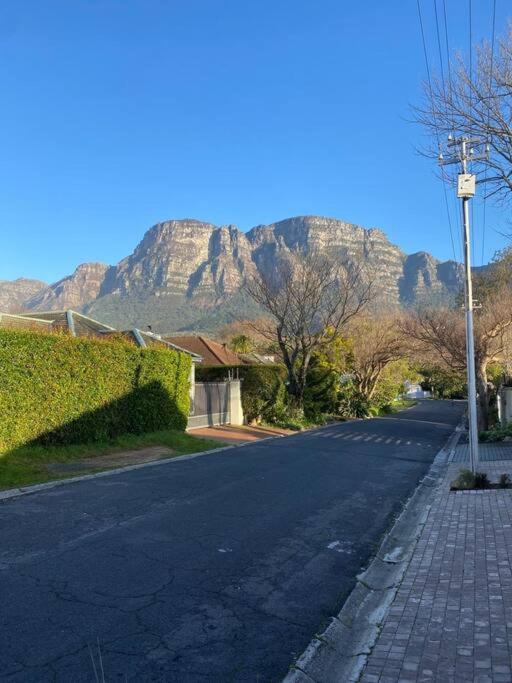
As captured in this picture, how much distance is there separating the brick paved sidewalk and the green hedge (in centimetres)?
930

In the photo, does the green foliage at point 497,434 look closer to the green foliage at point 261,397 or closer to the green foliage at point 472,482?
the green foliage at point 261,397

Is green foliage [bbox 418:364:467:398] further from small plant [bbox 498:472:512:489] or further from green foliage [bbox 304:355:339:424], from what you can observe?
small plant [bbox 498:472:512:489]

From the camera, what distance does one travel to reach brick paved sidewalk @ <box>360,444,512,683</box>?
384cm

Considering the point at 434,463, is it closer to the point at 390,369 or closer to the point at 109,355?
the point at 109,355

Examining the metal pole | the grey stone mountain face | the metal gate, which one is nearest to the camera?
the metal pole

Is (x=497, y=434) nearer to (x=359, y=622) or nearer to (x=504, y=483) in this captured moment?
(x=504, y=483)

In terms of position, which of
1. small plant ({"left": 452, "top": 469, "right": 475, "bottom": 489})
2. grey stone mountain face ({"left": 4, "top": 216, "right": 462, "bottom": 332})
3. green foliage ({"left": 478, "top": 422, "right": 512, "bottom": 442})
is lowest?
green foliage ({"left": 478, "top": 422, "right": 512, "bottom": 442})

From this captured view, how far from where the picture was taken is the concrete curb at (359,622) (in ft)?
13.1

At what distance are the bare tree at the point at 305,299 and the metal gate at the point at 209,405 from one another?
5.93 m

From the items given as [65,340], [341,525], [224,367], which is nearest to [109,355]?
[65,340]

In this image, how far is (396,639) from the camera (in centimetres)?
439

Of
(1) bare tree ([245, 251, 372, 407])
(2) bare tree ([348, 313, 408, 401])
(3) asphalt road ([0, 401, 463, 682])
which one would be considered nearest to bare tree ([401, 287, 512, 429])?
(1) bare tree ([245, 251, 372, 407])

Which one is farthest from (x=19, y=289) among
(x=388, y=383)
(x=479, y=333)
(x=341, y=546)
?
(x=341, y=546)

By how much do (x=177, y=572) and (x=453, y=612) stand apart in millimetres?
2670
